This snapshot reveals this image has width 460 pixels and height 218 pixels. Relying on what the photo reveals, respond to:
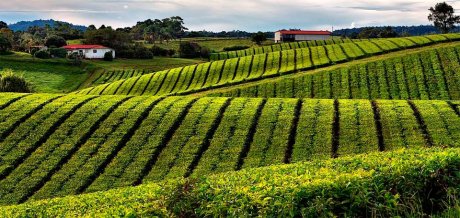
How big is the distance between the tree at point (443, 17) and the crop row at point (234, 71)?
64.0m

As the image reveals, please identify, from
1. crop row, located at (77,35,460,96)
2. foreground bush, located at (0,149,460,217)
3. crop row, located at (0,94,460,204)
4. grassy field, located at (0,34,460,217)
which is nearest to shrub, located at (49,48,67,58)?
crop row, located at (77,35,460,96)

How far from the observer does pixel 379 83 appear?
5394 centimetres

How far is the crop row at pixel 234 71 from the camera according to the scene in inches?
2534

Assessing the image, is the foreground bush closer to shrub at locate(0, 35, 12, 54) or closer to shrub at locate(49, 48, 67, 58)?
shrub at locate(0, 35, 12, 54)

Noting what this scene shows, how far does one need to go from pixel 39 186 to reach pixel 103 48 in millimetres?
113625

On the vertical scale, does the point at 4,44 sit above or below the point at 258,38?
below

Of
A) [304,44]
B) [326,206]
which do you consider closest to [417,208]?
[326,206]

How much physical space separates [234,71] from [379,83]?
76.1 ft

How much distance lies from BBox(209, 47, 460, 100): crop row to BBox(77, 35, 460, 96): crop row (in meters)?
6.75

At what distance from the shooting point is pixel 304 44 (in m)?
127

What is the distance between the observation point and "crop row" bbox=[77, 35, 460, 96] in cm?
6438

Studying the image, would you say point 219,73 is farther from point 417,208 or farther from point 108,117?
point 417,208

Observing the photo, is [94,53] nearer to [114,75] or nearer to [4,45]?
[4,45]

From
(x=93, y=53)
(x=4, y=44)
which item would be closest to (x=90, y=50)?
(x=93, y=53)
